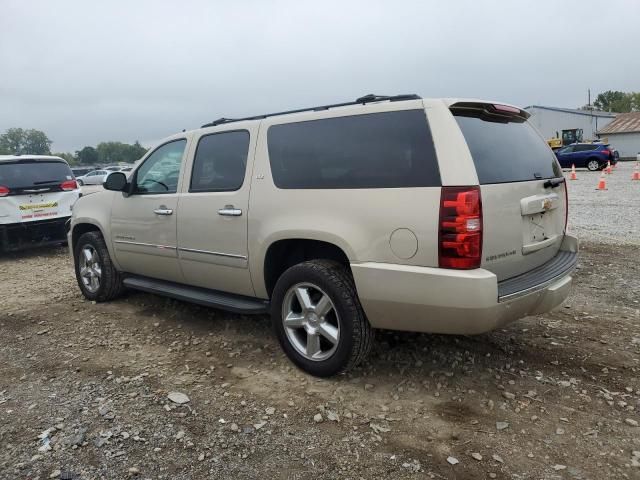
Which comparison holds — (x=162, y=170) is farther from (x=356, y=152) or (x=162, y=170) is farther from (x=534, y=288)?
(x=534, y=288)

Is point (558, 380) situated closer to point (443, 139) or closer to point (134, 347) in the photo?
point (443, 139)

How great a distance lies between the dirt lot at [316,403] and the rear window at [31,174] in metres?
4.62

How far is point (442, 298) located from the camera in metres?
2.99

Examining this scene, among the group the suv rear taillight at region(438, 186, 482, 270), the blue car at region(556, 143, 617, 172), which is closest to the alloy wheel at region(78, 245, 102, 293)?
the suv rear taillight at region(438, 186, 482, 270)

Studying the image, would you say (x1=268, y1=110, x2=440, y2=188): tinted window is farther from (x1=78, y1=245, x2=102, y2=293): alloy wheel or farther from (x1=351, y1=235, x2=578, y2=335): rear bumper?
(x1=78, y1=245, x2=102, y2=293): alloy wheel

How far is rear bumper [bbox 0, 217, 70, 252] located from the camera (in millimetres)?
8625

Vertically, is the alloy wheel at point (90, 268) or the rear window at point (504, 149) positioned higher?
the rear window at point (504, 149)

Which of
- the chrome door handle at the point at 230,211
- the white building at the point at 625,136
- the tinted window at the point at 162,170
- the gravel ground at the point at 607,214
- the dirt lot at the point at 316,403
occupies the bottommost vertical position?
the dirt lot at the point at 316,403

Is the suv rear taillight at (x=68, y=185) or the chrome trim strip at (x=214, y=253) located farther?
the suv rear taillight at (x=68, y=185)

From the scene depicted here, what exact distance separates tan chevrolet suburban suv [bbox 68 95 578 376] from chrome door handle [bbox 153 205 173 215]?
0.02m

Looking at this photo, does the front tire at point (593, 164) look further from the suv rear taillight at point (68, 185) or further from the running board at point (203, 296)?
the running board at point (203, 296)

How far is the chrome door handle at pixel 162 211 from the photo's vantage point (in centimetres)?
457

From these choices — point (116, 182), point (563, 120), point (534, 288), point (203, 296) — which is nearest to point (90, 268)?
point (116, 182)

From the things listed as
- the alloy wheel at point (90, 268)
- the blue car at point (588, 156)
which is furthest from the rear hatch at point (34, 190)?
the blue car at point (588, 156)
